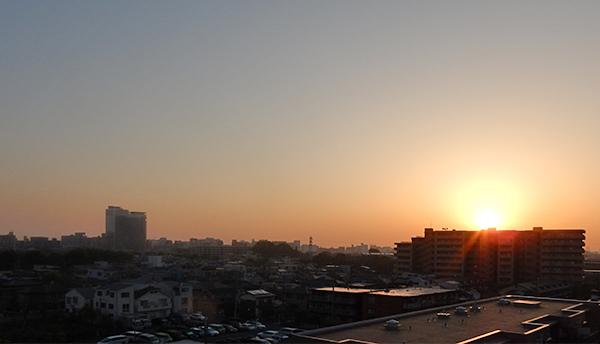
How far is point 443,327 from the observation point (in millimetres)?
12461

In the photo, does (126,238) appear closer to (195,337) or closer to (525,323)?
(195,337)

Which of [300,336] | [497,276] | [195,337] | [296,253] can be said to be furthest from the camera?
[296,253]

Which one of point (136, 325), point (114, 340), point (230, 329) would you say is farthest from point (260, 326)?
point (114, 340)

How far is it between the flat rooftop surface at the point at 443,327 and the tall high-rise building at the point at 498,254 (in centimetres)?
2743

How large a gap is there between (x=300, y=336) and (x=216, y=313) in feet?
57.2

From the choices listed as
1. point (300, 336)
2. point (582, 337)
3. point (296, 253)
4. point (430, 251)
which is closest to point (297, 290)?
point (582, 337)

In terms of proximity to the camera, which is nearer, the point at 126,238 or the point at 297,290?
the point at 297,290

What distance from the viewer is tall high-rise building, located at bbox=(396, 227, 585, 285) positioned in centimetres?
4044

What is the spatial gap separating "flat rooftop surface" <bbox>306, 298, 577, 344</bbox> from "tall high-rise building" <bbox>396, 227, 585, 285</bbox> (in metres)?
27.4

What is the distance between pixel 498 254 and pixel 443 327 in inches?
1383

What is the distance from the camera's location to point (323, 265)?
209 ft

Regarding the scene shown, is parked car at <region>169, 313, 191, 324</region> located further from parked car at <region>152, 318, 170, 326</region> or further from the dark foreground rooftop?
the dark foreground rooftop

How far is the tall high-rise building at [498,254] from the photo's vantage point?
1592 inches

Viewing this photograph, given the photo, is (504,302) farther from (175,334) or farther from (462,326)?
(175,334)
